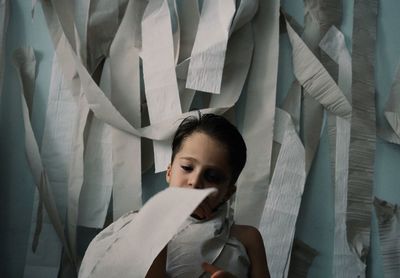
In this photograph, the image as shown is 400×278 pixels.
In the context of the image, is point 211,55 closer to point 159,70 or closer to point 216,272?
point 159,70

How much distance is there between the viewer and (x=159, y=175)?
931 mm

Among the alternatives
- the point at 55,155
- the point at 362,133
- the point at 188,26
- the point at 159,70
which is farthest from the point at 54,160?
the point at 362,133

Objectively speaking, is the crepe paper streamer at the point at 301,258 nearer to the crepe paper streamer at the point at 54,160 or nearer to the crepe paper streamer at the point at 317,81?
the crepe paper streamer at the point at 317,81

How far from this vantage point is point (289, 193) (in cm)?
89

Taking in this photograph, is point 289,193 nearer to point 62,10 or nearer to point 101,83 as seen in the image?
point 101,83

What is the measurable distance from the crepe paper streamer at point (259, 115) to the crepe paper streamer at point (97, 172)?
0.84 ft

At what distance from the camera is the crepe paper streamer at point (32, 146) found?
894 mm

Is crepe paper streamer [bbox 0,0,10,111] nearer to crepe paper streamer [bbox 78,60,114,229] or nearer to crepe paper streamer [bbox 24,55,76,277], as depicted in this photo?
crepe paper streamer [bbox 24,55,76,277]

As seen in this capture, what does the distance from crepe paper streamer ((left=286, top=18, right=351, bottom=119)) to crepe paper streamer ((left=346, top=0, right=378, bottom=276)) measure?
0.09 ft

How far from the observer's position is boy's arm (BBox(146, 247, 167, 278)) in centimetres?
55

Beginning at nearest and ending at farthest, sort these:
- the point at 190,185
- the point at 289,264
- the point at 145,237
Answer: the point at 145,237 → the point at 190,185 → the point at 289,264

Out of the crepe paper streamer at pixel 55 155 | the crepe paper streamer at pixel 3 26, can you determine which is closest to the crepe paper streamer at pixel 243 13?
the crepe paper streamer at pixel 55 155

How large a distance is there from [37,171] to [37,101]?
150 millimetres

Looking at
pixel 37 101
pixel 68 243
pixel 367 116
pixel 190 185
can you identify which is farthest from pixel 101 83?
pixel 367 116
